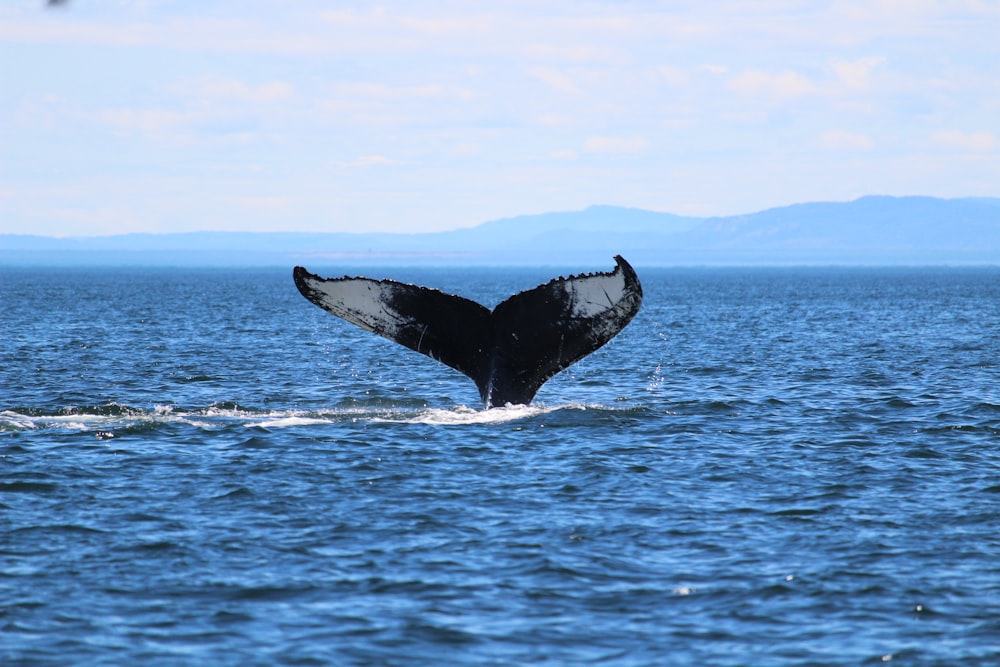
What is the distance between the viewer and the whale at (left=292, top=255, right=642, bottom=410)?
14.6m

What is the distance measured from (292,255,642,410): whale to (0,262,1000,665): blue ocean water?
1.33 m

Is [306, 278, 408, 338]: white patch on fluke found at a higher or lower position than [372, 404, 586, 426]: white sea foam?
higher

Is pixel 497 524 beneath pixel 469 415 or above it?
beneath

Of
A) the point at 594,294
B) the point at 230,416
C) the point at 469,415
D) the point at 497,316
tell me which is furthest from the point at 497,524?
the point at 230,416

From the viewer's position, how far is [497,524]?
12.7 m

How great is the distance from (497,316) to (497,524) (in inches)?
139

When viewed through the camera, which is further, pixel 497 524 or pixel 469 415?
pixel 469 415

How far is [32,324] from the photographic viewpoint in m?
48.1

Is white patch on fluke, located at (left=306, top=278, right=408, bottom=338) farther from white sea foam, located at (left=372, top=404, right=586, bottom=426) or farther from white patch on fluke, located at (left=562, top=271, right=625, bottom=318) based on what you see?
white sea foam, located at (left=372, top=404, right=586, bottom=426)

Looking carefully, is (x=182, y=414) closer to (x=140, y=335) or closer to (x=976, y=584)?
(x=976, y=584)

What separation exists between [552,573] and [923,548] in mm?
3536

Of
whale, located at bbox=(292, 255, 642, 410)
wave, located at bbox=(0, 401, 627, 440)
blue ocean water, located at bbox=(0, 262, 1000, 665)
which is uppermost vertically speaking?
whale, located at bbox=(292, 255, 642, 410)

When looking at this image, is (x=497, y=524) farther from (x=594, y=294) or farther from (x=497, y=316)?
(x=497, y=316)

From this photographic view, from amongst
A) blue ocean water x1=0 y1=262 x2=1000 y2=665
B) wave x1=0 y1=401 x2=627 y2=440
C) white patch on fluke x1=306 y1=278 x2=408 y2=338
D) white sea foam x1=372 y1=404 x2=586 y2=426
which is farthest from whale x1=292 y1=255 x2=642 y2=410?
wave x1=0 y1=401 x2=627 y2=440
